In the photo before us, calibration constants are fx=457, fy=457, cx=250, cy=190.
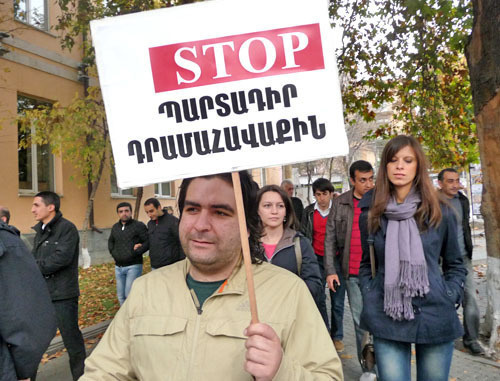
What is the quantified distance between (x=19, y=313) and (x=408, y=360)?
235 centimetres

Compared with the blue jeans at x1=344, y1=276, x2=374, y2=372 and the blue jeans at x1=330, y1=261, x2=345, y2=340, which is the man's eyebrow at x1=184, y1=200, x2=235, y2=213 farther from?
the blue jeans at x1=330, y1=261, x2=345, y2=340

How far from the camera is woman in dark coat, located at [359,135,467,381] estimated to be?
2764mm

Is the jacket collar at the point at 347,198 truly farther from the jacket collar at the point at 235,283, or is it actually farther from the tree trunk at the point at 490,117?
the jacket collar at the point at 235,283

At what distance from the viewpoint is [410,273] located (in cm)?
276

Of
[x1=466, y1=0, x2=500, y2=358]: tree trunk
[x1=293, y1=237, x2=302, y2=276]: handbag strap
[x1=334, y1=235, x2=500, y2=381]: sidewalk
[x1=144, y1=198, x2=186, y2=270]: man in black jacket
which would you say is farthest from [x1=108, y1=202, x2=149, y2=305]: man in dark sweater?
[x1=466, y1=0, x2=500, y2=358]: tree trunk

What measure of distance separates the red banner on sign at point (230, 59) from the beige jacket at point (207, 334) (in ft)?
2.54

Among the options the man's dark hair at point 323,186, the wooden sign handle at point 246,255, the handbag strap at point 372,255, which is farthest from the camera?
the man's dark hair at point 323,186

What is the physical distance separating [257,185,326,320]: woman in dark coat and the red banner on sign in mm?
2034

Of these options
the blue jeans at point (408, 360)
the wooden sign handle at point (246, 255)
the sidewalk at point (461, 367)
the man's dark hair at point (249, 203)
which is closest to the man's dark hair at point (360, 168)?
the sidewalk at point (461, 367)

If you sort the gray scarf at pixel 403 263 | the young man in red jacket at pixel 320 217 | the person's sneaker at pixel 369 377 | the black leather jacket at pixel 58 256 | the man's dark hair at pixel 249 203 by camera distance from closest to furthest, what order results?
the man's dark hair at pixel 249 203 → the gray scarf at pixel 403 263 → the person's sneaker at pixel 369 377 → the black leather jacket at pixel 58 256 → the young man in red jacket at pixel 320 217

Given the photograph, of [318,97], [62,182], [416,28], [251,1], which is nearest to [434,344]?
[318,97]

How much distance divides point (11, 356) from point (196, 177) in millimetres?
1658

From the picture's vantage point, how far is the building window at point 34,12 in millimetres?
11844

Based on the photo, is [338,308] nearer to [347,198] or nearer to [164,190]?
[347,198]
